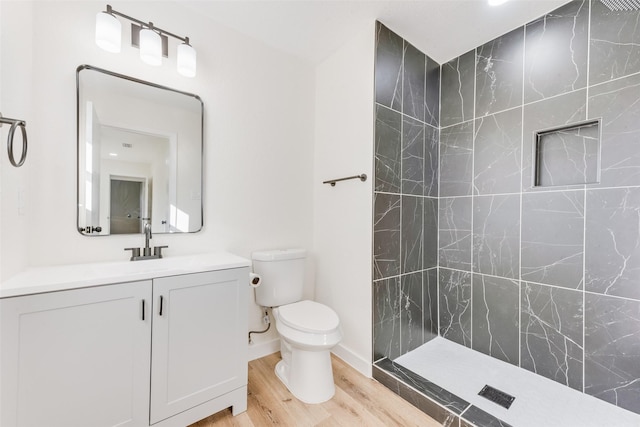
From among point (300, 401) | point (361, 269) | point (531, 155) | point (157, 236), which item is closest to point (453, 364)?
point (361, 269)

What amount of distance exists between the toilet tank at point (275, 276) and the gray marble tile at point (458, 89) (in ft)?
5.61

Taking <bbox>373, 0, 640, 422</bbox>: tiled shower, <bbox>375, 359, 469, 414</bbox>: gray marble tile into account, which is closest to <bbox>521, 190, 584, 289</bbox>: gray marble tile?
<bbox>373, 0, 640, 422</bbox>: tiled shower

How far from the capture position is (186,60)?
59.1 inches

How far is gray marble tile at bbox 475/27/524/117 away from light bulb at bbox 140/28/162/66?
218cm

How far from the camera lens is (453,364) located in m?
1.80

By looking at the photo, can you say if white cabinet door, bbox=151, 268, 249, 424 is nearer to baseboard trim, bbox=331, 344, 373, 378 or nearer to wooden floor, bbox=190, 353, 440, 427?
wooden floor, bbox=190, 353, 440, 427

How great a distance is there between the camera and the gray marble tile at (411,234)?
1.90m

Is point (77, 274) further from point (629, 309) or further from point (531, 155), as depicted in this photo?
point (629, 309)

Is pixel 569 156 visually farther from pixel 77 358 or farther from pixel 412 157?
pixel 77 358

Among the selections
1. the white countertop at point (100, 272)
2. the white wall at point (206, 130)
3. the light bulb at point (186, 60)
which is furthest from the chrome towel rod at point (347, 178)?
the light bulb at point (186, 60)

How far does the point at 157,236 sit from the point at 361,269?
1315 millimetres

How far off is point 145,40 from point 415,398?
8.22ft

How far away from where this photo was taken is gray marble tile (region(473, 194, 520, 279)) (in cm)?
176

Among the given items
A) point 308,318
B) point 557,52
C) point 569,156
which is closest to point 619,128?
point 569,156
